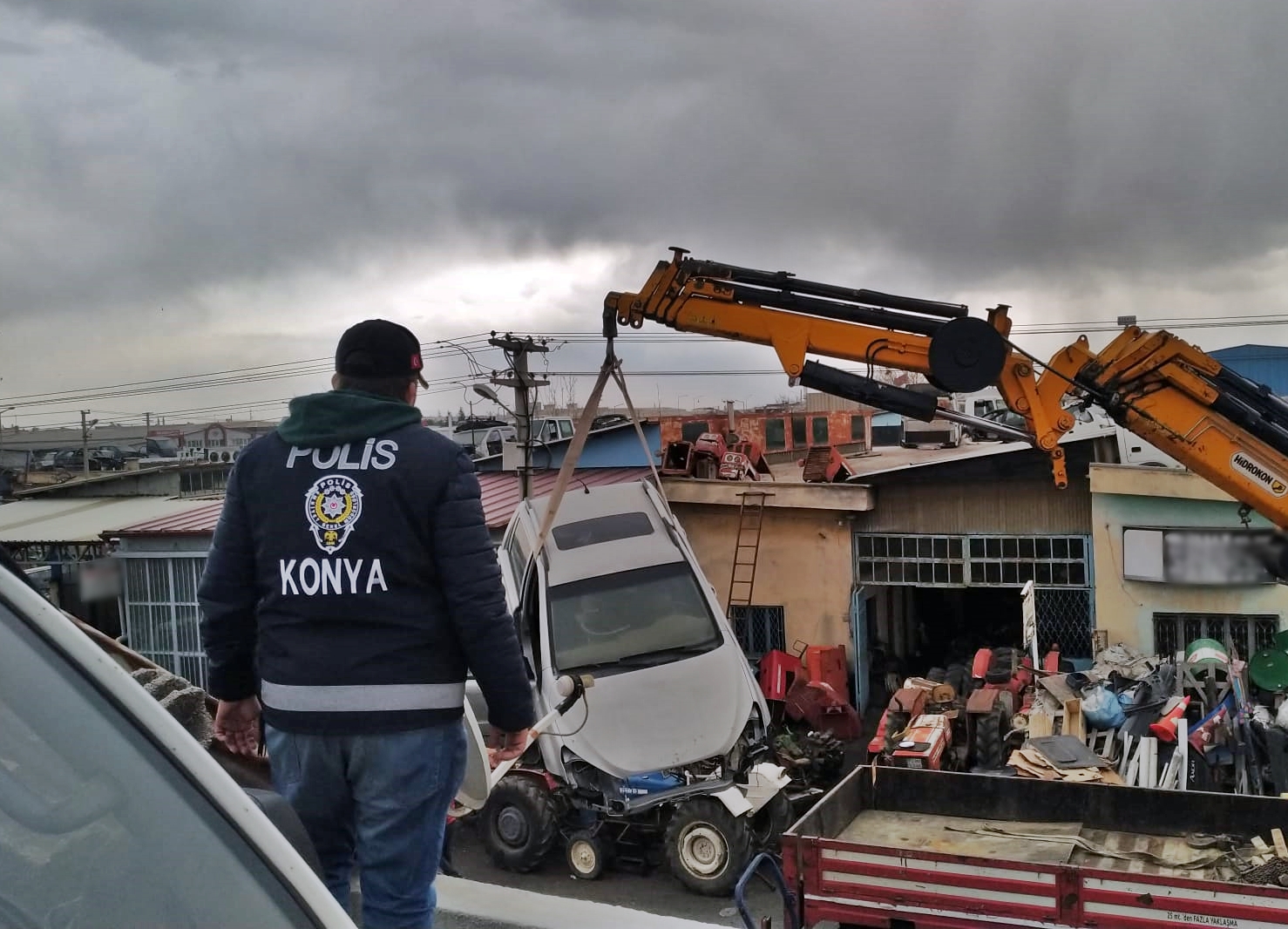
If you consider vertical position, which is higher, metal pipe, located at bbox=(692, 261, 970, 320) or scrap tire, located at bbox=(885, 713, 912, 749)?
metal pipe, located at bbox=(692, 261, 970, 320)

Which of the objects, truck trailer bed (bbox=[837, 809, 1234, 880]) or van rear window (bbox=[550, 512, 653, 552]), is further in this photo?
van rear window (bbox=[550, 512, 653, 552])

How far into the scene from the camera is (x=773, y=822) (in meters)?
9.20

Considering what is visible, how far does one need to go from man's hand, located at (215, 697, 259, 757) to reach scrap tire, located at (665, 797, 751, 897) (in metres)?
6.70

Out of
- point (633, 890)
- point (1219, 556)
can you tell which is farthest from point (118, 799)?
point (633, 890)

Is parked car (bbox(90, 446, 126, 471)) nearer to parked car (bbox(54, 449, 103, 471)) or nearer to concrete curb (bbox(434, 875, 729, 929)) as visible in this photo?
parked car (bbox(54, 449, 103, 471))

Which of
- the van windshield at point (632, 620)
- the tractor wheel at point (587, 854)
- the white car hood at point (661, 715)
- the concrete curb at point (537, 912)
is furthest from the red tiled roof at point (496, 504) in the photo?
the concrete curb at point (537, 912)

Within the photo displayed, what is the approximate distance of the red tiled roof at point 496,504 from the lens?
626 inches

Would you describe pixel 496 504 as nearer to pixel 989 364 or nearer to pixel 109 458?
pixel 989 364

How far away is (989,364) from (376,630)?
7.22 meters

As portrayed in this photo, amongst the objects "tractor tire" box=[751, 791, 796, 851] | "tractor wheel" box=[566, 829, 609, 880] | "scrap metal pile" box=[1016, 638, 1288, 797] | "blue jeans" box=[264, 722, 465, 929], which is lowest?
"tractor wheel" box=[566, 829, 609, 880]

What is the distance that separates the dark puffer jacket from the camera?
229cm

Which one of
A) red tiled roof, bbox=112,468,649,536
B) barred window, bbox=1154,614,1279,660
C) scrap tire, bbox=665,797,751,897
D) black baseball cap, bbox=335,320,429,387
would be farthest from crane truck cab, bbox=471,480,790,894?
black baseball cap, bbox=335,320,429,387

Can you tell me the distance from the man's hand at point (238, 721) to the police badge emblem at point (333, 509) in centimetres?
57

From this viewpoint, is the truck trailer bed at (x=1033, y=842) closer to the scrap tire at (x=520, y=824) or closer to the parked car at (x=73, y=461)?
the scrap tire at (x=520, y=824)
